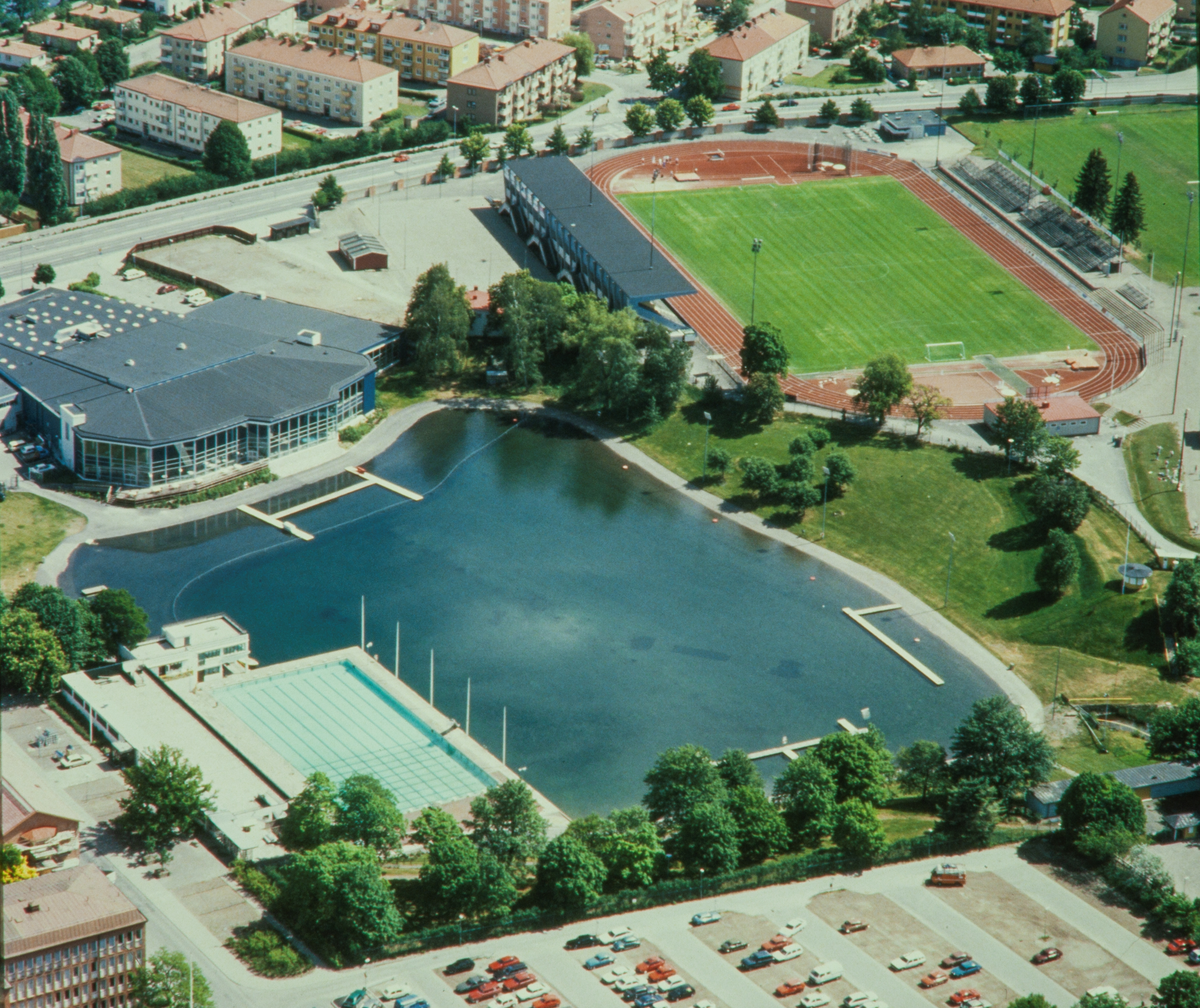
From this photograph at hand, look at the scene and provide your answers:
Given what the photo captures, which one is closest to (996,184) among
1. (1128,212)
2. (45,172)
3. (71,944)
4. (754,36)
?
(1128,212)

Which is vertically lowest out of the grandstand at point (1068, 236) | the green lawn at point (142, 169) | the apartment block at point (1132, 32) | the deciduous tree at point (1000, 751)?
the deciduous tree at point (1000, 751)

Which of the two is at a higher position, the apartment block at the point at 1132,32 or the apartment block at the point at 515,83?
the apartment block at the point at 1132,32

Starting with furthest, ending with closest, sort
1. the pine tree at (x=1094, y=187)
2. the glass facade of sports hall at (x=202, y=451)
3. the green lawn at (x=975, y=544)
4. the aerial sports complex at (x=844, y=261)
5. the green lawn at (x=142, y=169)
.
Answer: the green lawn at (x=142, y=169) → the pine tree at (x=1094, y=187) → the aerial sports complex at (x=844, y=261) → the glass facade of sports hall at (x=202, y=451) → the green lawn at (x=975, y=544)

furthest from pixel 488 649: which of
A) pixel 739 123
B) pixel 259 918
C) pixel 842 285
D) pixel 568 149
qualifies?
pixel 739 123

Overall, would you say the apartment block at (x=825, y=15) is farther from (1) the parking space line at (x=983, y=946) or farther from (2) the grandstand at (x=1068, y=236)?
(1) the parking space line at (x=983, y=946)

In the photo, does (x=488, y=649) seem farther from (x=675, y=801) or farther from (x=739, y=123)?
(x=739, y=123)

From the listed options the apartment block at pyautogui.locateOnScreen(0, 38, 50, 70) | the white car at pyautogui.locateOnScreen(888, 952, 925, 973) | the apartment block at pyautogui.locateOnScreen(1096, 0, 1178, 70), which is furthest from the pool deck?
the apartment block at pyautogui.locateOnScreen(1096, 0, 1178, 70)

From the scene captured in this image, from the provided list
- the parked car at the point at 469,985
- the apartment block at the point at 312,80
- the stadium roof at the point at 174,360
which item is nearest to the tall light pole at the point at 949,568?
the stadium roof at the point at 174,360
